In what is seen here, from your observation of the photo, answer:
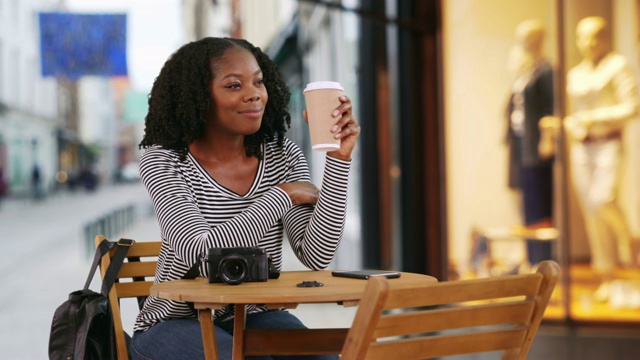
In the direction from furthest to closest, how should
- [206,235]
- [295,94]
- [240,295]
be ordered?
[295,94] < [206,235] < [240,295]

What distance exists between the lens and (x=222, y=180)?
98.5 inches

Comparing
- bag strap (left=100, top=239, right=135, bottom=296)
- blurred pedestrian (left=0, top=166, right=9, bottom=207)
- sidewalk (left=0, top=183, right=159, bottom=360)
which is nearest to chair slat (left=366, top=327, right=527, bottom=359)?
bag strap (left=100, top=239, right=135, bottom=296)

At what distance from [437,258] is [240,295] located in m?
4.23

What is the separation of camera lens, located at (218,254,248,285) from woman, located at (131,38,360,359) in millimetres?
146

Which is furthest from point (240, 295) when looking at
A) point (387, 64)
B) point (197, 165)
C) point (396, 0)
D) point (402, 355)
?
point (387, 64)

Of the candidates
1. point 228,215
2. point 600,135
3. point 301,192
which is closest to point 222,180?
point 228,215

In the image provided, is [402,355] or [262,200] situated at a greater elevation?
[262,200]

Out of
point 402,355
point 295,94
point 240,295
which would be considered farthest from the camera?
point 295,94

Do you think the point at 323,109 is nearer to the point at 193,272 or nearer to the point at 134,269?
the point at 193,272

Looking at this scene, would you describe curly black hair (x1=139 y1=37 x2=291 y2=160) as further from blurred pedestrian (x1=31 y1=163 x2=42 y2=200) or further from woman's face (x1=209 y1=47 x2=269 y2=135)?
blurred pedestrian (x1=31 y1=163 x2=42 y2=200)

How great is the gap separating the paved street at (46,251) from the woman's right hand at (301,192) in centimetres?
288

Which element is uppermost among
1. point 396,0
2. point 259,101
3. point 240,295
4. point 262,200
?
point 396,0

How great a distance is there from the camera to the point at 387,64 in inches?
281

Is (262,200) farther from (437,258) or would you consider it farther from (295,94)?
(295,94)
